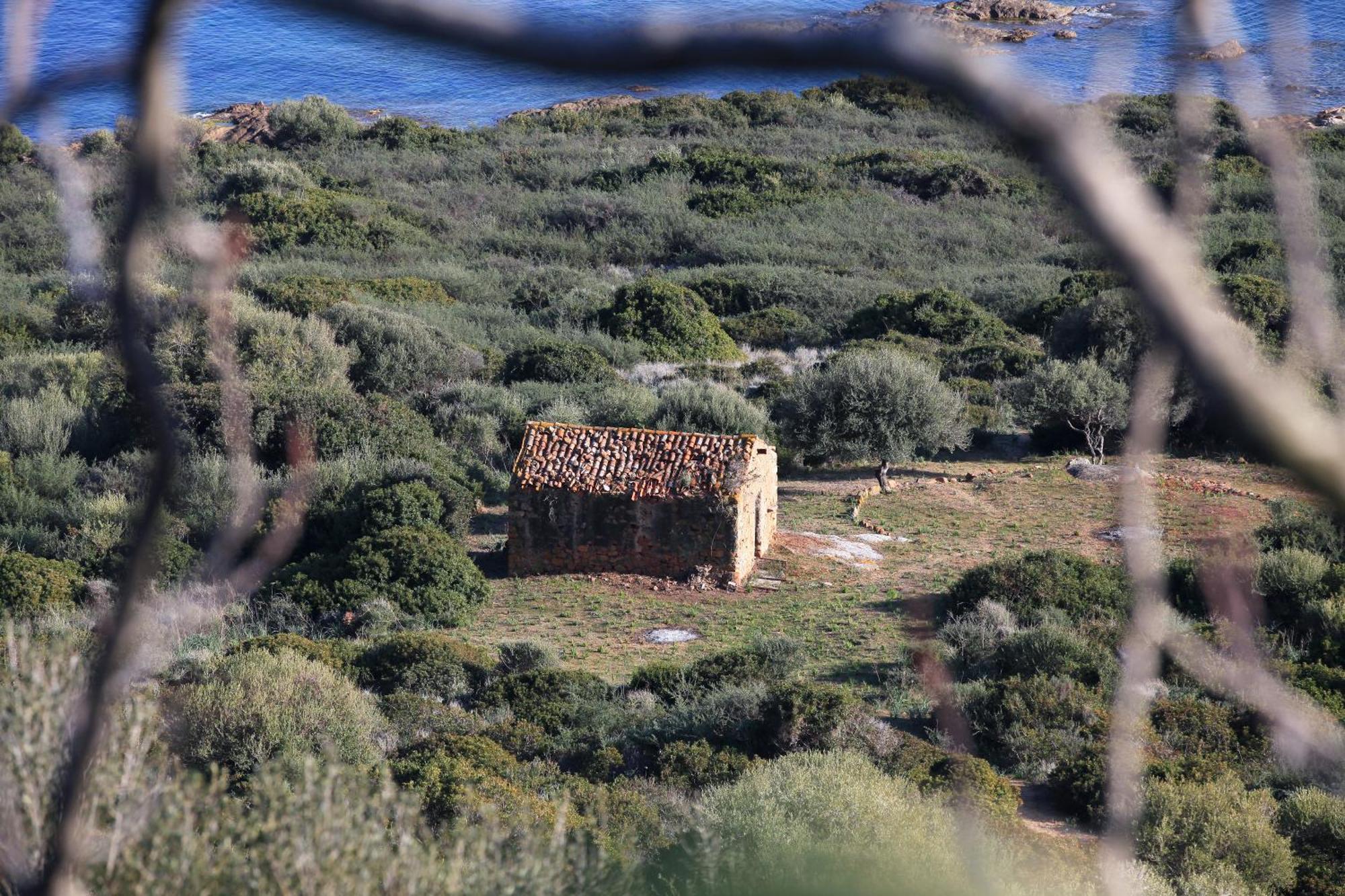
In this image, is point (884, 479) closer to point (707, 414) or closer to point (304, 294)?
point (707, 414)

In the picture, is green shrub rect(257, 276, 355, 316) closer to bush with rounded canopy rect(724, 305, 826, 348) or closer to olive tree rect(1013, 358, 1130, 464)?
bush with rounded canopy rect(724, 305, 826, 348)

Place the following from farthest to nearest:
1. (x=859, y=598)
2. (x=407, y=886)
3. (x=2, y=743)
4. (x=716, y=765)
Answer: (x=859, y=598), (x=716, y=765), (x=407, y=886), (x=2, y=743)

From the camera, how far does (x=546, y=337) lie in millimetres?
32438

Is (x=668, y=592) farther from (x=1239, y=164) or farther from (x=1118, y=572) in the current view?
(x=1239, y=164)

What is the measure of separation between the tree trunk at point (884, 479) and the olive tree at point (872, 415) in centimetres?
2

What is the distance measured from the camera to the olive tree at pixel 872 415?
846 inches

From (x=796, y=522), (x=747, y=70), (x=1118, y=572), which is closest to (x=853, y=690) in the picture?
(x=1118, y=572)

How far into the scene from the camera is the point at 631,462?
17203mm

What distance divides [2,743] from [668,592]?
12.8 m

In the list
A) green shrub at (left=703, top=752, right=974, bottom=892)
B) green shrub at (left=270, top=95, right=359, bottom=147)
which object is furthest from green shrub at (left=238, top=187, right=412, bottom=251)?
green shrub at (left=703, top=752, right=974, bottom=892)

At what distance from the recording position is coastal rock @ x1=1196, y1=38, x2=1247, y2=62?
161 cm

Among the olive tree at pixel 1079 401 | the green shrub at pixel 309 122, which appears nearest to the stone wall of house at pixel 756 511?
the olive tree at pixel 1079 401

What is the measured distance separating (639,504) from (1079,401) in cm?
985

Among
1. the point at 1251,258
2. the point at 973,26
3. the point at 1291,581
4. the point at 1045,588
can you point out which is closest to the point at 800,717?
the point at 1045,588
